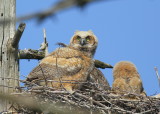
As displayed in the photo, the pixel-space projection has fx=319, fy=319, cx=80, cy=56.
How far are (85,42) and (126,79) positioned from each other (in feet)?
4.13

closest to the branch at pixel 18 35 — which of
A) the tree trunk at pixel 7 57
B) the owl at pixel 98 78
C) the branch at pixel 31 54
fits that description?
the tree trunk at pixel 7 57

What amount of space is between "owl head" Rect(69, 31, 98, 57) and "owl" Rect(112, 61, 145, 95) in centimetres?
70

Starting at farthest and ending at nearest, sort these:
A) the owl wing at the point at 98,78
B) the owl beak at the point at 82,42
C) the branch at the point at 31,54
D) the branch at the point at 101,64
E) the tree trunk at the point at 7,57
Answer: the branch at the point at 101,64
the owl beak at the point at 82,42
the owl wing at the point at 98,78
the branch at the point at 31,54
the tree trunk at the point at 7,57

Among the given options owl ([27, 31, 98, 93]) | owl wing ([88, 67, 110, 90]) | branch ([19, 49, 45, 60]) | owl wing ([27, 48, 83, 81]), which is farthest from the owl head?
owl wing ([27, 48, 83, 81])

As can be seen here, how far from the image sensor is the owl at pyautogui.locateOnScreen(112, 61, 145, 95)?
262 inches

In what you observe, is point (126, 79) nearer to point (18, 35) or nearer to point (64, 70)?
point (64, 70)

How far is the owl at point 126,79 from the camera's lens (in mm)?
6660

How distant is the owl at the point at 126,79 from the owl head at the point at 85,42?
70 cm

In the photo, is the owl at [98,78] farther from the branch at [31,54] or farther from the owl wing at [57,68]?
the branch at [31,54]

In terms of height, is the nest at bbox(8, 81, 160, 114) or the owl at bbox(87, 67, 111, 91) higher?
the owl at bbox(87, 67, 111, 91)

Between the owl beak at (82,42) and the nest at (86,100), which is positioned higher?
the owl beak at (82,42)

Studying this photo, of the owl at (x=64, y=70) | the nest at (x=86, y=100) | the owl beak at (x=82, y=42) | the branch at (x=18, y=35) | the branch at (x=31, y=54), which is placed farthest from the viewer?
the owl beak at (x=82, y=42)

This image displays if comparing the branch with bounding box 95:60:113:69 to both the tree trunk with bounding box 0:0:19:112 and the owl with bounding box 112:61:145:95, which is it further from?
the tree trunk with bounding box 0:0:19:112

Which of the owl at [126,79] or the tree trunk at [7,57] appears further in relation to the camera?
the owl at [126,79]
